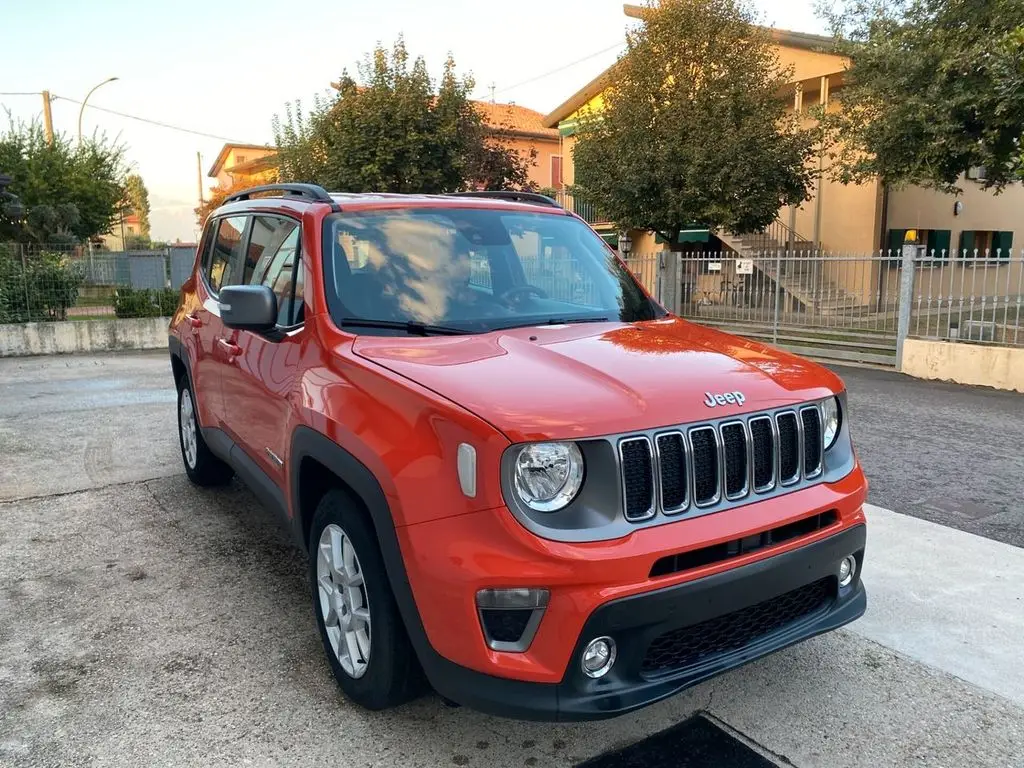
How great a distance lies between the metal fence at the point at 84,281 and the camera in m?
13.6

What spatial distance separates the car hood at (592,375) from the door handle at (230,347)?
4.21 feet

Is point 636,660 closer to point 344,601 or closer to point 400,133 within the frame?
A: point 344,601

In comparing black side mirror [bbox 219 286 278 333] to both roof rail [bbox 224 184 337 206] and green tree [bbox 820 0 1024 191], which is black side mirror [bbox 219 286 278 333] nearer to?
roof rail [bbox 224 184 337 206]

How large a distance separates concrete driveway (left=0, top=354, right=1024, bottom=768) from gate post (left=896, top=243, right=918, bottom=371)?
667cm

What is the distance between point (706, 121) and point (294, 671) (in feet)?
52.2

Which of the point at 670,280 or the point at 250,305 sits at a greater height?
the point at 250,305

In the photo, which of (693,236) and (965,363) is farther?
(693,236)

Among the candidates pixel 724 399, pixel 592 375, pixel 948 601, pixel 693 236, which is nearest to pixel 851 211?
pixel 693 236

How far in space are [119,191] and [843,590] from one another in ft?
95.8

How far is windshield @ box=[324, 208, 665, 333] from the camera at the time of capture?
3.22 metres

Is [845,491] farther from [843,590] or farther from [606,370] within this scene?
[606,370]

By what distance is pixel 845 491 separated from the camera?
108 inches

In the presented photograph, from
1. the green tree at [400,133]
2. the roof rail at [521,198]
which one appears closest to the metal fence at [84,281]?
the green tree at [400,133]

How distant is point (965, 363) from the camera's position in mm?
9875
